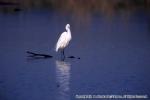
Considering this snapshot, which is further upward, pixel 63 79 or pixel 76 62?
pixel 76 62

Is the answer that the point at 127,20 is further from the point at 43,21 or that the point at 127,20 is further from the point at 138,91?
the point at 138,91

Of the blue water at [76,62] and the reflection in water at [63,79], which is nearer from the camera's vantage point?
the reflection in water at [63,79]

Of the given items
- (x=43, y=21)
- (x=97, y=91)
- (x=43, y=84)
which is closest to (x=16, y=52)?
(x=43, y=84)

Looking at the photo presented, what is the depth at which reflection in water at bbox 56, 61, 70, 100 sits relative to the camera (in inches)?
473

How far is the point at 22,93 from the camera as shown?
12.2m

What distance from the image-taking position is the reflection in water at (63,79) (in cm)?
1201

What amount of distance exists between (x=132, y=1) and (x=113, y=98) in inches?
1357

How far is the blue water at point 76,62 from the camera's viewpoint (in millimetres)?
12625

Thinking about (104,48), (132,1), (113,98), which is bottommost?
(113,98)

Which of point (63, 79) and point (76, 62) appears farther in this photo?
point (76, 62)

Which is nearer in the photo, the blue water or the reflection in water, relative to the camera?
the reflection in water

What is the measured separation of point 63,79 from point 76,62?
255 centimetres

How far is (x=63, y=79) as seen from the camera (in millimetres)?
13750

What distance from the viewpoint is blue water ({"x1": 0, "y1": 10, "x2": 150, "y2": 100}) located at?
497 inches
